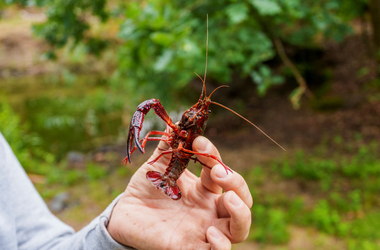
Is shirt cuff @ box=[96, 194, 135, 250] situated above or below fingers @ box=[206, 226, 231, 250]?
above

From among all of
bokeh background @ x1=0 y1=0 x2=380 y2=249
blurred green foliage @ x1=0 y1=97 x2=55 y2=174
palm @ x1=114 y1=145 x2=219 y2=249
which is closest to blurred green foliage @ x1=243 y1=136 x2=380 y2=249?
bokeh background @ x1=0 y1=0 x2=380 y2=249

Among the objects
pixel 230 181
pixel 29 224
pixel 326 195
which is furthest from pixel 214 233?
pixel 326 195

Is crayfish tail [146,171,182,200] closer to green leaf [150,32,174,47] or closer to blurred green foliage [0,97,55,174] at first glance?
green leaf [150,32,174,47]

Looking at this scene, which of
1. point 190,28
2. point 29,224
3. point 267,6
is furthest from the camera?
point 190,28

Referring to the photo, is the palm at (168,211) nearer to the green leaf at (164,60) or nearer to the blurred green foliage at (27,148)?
the green leaf at (164,60)

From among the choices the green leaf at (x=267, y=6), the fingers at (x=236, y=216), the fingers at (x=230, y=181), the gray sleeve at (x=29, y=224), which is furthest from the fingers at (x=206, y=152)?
the green leaf at (x=267, y=6)

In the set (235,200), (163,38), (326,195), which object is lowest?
(326,195)

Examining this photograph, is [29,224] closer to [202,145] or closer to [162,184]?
[162,184]
